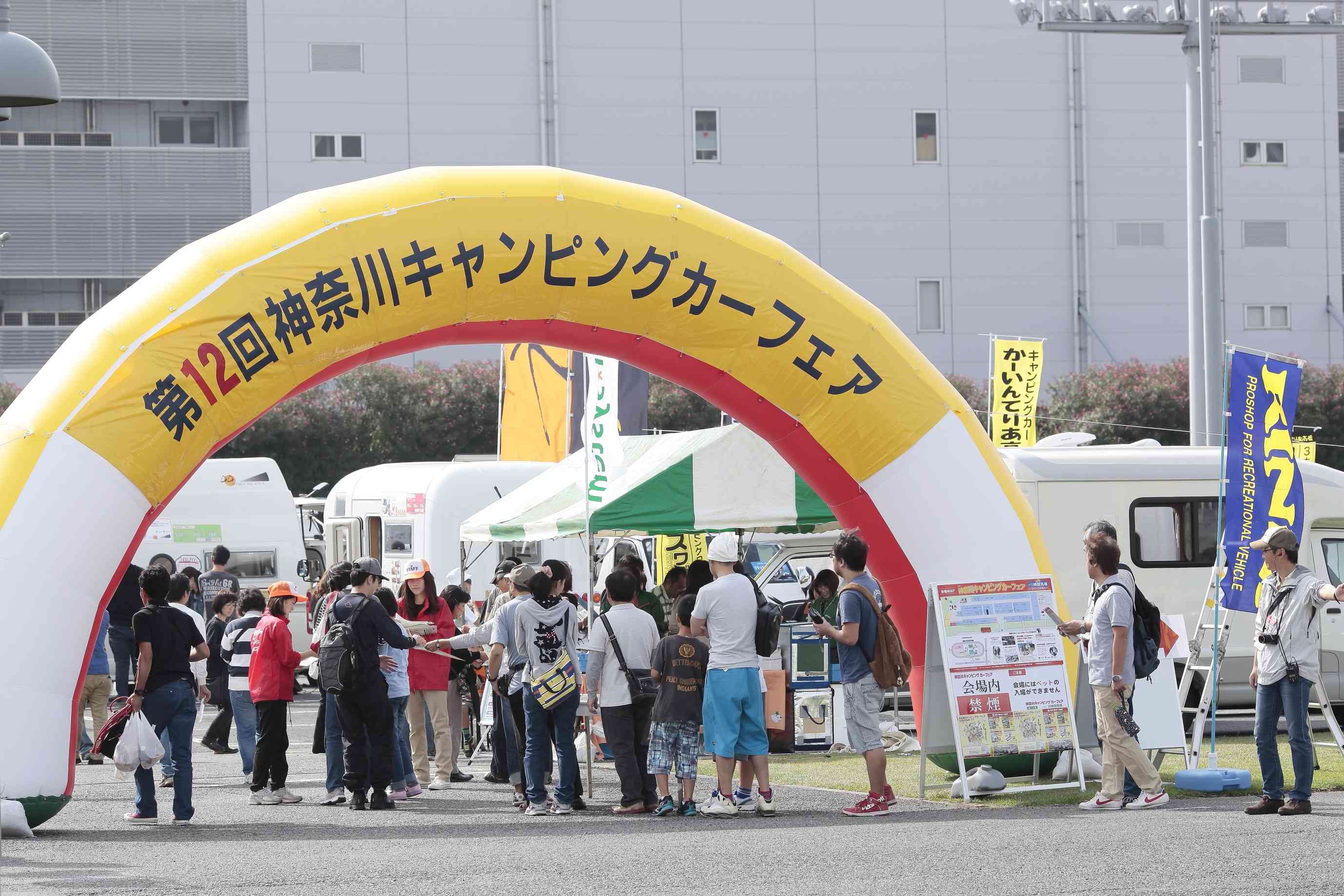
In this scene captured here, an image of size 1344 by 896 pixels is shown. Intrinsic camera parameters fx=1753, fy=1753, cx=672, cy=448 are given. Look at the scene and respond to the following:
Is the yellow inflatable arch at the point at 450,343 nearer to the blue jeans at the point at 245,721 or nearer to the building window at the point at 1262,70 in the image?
the blue jeans at the point at 245,721

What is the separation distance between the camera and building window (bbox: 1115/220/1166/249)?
4312 cm

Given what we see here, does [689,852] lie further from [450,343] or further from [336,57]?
[336,57]

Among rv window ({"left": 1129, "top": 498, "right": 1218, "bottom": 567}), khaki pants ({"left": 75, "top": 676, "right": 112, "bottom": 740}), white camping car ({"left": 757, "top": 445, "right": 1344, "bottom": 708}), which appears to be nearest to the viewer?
khaki pants ({"left": 75, "top": 676, "right": 112, "bottom": 740})

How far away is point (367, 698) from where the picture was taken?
38.7 feet

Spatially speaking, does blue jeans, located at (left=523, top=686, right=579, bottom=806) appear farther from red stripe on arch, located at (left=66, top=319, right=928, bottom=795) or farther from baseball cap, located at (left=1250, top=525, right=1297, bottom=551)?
baseball cap, located at (left=1250, top=525, right=1297, bottom=551)

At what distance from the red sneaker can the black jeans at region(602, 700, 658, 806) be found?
1376 mm

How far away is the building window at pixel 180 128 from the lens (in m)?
40.8

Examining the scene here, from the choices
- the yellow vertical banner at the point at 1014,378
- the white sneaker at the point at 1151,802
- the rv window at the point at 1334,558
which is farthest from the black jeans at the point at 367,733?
the yellow vertical banner at the point at 1014,378

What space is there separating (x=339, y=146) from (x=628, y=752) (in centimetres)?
3114

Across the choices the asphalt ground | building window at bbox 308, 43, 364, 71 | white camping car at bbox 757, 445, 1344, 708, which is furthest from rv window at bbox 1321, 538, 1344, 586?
building window at bbox 308, 43, 364, 71

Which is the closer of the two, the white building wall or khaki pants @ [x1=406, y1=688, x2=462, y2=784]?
khaki pants @ [x1=406, y1=688, x2=462, y2=784]

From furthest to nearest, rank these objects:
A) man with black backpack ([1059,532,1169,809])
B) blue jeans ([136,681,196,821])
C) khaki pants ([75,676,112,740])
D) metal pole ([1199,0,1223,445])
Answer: metal pole ([1199,0,1223,445]), khaki pants ([75,676,112,740]), blue jeans ([136,681,196,821]), man with black backpack ([1059,532,1169,809])

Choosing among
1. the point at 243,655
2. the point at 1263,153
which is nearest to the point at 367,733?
the point at 243,655

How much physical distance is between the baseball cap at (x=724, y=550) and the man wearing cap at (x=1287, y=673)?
323cm
